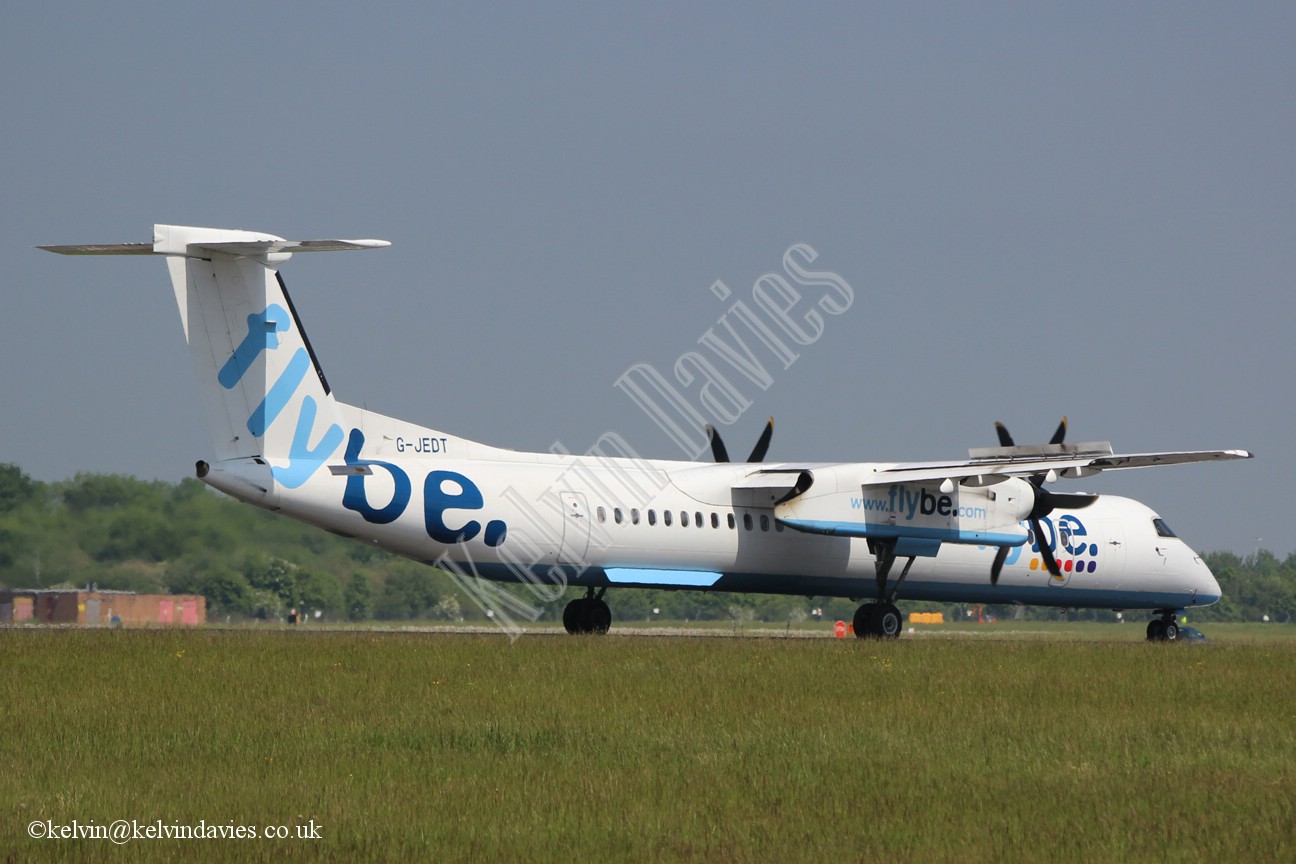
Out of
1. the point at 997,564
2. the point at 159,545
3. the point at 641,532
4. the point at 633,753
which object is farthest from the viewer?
the point at 159,545

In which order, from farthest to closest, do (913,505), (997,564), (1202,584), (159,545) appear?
(159,545) < (1202,584) < (997,564) < (913,505)

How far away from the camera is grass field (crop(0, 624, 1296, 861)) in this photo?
11.1m

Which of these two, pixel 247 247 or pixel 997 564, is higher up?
pixel 247 247

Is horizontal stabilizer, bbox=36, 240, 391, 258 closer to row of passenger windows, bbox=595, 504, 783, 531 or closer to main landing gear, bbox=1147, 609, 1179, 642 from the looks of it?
row of passenger windows, bbox=595, 504, 783, 531

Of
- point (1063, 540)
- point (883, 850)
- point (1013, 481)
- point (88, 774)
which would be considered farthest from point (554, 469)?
point (883, 850)

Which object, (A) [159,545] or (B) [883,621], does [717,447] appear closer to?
(B) [883,621]

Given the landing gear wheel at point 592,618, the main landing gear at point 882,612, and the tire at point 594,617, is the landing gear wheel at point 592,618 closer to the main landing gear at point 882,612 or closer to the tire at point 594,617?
the tire at point 594,617

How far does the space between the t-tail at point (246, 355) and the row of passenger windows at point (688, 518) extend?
5684 mm

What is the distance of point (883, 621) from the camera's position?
30453 mm

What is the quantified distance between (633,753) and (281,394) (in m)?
11.6

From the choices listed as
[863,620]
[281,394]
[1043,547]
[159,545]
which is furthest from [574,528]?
[159,545]

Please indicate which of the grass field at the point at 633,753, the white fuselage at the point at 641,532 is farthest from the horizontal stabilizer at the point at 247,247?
the grass field at the point at 633,753

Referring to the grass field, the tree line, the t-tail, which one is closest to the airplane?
the t-tail

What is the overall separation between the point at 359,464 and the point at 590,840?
582 inches
